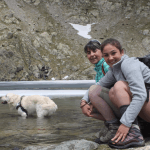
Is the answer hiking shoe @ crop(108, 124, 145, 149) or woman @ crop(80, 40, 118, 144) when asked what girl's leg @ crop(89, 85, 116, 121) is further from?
hiking shoe @ crop(108, 124, 145, 149)

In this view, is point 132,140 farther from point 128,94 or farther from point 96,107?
point 96,107

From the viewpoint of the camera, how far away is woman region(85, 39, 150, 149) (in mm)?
1978

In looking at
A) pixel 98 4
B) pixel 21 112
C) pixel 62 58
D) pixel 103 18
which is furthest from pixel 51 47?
pixel 21 112

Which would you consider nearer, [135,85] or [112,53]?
[135,85]

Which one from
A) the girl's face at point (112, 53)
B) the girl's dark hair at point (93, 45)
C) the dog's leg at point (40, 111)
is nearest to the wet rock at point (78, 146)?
the girl's face at point (112, 53)

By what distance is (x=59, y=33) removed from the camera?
6600 centimetres

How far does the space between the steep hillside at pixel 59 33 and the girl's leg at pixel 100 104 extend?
48.2 m

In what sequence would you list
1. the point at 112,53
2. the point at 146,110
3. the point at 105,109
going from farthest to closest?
the point at 105,109, the point at 112,53, the point at 146,110

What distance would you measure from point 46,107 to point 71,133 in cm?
191

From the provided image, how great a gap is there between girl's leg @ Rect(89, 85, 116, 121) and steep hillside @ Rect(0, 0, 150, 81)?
4820 cm

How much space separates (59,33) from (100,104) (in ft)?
216

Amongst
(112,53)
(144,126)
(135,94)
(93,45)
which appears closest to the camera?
(135,94)

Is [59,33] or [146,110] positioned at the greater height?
[146,110]

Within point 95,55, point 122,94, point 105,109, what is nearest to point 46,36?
point 95,55
